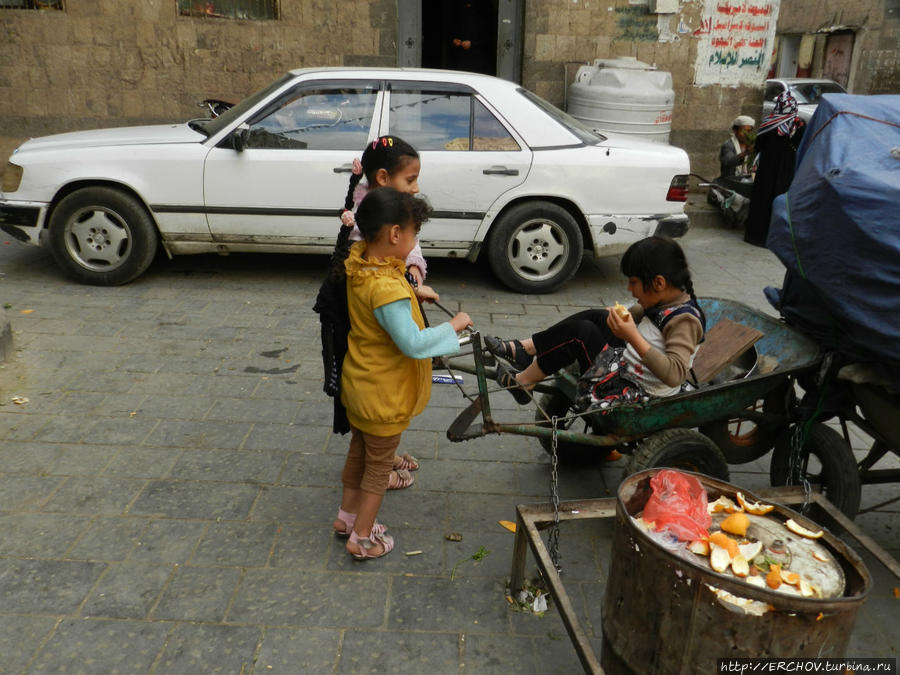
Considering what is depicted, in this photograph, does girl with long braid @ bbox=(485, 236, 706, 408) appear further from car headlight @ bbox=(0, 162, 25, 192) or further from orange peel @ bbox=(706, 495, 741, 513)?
car headlight @ bbox=(0, 162, 25, 192)

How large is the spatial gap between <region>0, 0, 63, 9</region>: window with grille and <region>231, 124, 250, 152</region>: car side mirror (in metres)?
5.14

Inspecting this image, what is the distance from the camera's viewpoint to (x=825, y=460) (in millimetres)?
3479

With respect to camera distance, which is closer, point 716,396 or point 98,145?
point 716,396

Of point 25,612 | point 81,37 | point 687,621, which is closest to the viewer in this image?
point 687,621

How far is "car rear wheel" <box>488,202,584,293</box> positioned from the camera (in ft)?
21.9

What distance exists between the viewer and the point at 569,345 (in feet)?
11.5

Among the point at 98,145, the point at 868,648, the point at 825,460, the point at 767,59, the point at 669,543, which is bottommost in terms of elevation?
the point at 868,648

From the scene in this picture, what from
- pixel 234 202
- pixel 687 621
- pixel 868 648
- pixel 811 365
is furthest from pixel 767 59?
pixel 687 621

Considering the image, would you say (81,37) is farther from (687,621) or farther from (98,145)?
(687,621)

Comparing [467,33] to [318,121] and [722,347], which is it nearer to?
[318,121]

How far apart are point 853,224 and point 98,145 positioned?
569 centimetres

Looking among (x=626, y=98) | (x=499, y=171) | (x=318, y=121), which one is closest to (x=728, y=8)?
(x=626, y=98)

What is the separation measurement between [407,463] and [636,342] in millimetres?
1467

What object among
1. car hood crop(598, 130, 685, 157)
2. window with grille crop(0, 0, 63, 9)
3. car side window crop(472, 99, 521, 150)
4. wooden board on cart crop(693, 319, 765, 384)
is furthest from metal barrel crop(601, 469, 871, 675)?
window with grille crop(0, 0, 63, 9)
